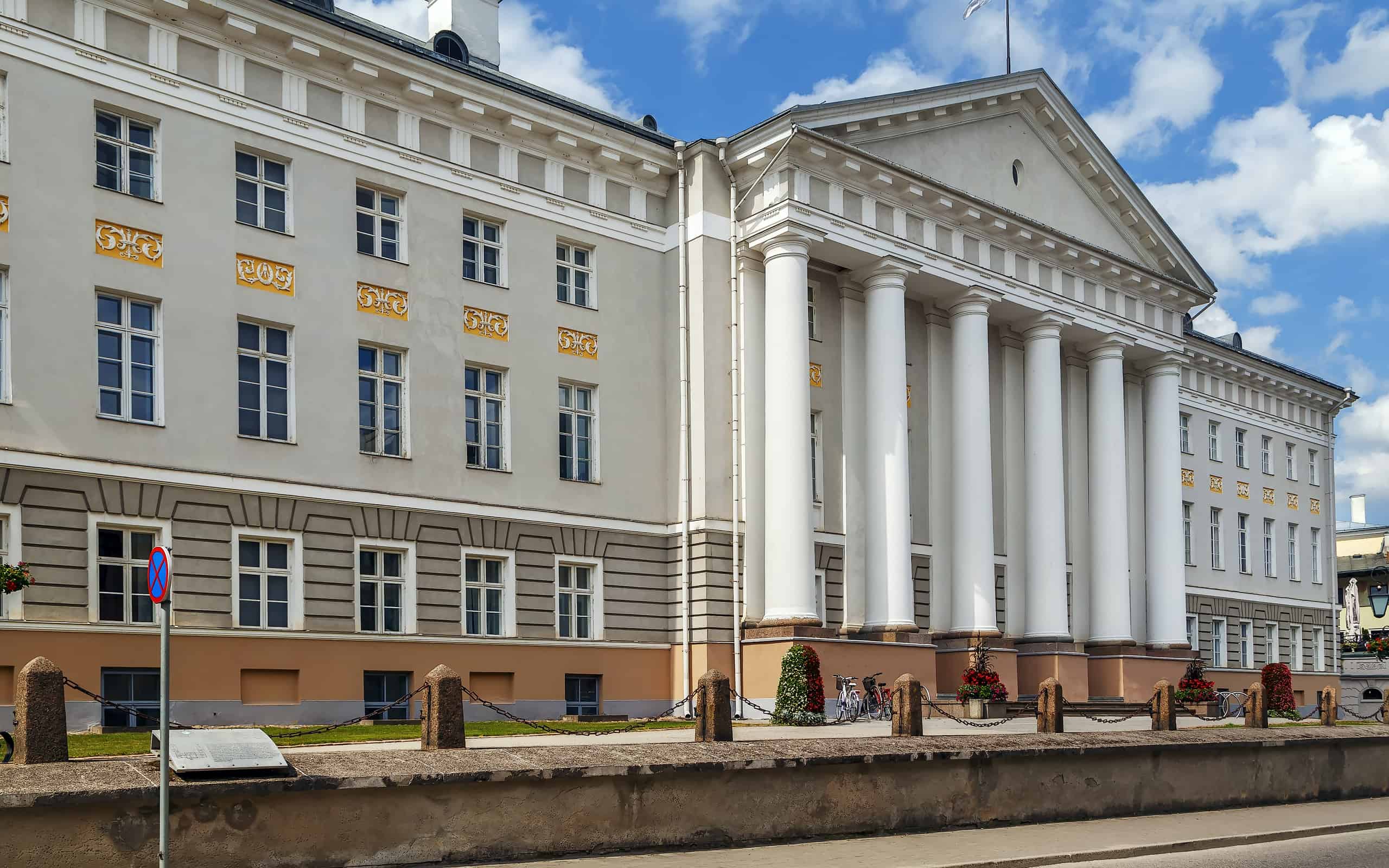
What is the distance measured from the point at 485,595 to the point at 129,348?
A: 8.93 m

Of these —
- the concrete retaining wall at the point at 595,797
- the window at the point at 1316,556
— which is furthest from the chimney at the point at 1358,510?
the concrete retaining wall at the point at 595,797

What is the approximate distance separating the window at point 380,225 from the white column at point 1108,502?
22.7 meters

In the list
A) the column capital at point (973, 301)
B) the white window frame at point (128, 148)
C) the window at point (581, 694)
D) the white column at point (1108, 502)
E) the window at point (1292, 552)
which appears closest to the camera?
the white window frame at point (128, 148)

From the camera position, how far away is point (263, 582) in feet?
88.9

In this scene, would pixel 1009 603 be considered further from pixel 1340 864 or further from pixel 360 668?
pixel 1340 864

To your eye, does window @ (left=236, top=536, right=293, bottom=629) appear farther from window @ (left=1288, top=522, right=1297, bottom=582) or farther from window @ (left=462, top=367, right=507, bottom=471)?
window @ (left=1288, top=522, right=1297, bottom=582)

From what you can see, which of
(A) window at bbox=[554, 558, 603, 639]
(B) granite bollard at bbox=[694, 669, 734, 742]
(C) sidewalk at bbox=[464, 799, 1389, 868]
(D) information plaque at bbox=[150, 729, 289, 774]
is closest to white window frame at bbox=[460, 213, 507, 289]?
(A) window at bbox=[554, 558, 603, 639]

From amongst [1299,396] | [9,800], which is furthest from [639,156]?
[1299,396]

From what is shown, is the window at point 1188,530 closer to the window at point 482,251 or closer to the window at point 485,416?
the window at point 485,416

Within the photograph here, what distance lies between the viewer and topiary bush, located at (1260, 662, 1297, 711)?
40584 mm

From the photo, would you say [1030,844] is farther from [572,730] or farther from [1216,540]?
[1216,540]

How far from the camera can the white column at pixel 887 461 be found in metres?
35.3

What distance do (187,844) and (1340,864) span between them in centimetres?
1230

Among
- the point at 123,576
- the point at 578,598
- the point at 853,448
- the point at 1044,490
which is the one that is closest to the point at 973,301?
the point at 853,448
